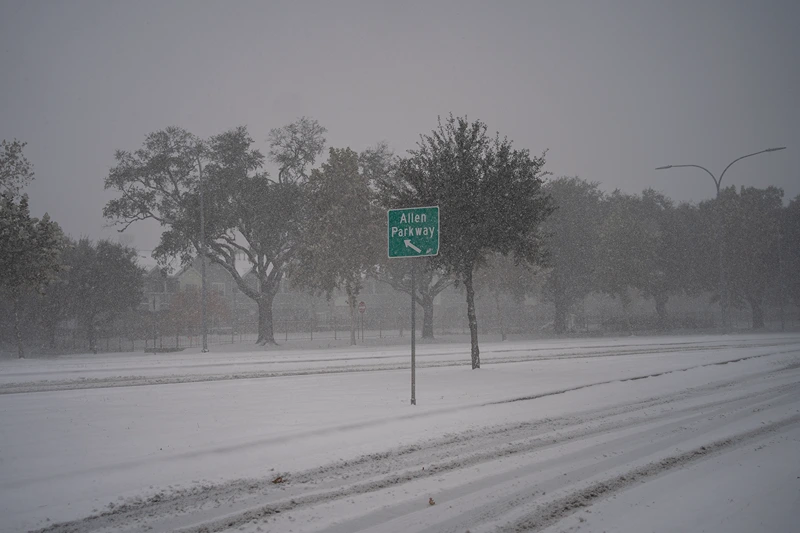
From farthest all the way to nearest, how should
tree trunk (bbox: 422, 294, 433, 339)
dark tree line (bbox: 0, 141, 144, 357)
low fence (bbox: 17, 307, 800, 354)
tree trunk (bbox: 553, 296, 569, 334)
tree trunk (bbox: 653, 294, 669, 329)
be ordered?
tree trunk (bbox: 653, 294, 669, 329) < tree trunk (bbox: 553, 296, 569, 334) < low fence (bbox: 17, 307, 800, 354) < tree trunk (bbox: 422, 294, 433, 339) < dark tree line (bbox: 0, 141, 144, 357)

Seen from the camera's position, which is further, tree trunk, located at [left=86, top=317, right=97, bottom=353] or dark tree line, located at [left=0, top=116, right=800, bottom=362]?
tree trunk, located at [left=86, top=317, right=97, bottom=353]

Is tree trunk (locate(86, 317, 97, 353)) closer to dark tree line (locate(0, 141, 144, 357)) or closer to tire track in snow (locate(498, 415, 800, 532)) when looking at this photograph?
dark tree line (locate(0, 141, 144, 357))

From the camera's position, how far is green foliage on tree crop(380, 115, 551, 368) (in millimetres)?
17656

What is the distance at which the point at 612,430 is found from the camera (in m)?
9.42

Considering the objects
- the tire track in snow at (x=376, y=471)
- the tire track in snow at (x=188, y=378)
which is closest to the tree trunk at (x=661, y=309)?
the tire track in snow at (x=188, y=378)

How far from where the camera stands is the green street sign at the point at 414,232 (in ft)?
38.1

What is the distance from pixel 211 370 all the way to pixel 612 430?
15572 millimetres

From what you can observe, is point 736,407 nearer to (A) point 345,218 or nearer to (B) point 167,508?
(B) point 167,508

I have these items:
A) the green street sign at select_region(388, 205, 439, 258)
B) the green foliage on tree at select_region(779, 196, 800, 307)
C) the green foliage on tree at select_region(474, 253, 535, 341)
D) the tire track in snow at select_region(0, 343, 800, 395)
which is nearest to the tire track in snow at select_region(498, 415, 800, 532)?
the green street sign at select_region(388, 205, 439, 258)

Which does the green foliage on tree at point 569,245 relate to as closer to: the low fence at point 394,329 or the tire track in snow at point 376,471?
the low fence at point 394,329

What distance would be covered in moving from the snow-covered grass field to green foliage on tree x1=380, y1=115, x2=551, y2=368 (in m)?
4.80

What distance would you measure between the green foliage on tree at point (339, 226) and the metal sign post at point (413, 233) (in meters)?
22.6

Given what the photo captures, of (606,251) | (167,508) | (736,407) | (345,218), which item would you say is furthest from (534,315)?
(167,508)

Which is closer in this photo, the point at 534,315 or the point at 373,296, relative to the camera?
the point at 534,315
